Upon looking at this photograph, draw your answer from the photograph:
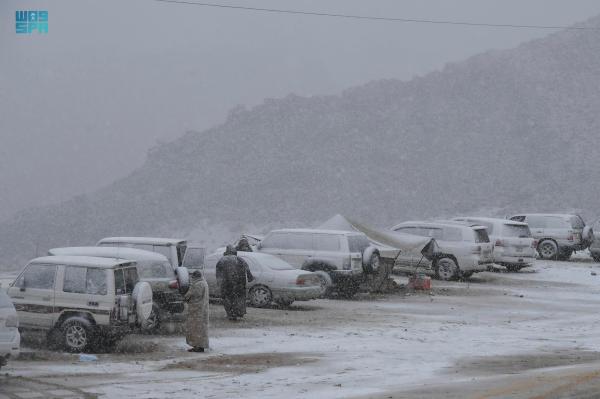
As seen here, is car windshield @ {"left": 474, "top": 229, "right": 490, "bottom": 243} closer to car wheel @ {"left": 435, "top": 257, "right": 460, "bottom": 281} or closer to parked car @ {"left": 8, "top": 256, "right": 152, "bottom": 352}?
car wheel @ {"left": 435, "top": 257, "right": 460, "bottom": 281}

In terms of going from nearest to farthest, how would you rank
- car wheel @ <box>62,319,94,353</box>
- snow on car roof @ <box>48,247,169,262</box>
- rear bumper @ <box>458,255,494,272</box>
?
car wheel @ <box>62,319,94,353</box> → snow on car roof @ <box>48,247,169,262</box> → rear bumper @ <box>458,255,494,272</box>

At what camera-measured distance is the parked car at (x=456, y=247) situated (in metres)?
27.8

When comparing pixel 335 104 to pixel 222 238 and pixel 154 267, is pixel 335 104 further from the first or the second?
pixel 154 267

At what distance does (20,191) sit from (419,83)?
247 ft

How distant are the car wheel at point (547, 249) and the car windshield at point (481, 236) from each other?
7524 millimetres

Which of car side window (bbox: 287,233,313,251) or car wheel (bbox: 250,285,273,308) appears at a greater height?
car side window (bbox: 287,233,313,251)

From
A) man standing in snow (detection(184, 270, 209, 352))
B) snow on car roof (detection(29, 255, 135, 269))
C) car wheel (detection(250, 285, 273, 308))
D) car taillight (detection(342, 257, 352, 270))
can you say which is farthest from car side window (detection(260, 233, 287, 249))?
snow on car roof (detection(29, 255, 135, 269))

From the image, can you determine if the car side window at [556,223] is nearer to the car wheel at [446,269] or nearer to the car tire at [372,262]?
the car wheel at [446,269]

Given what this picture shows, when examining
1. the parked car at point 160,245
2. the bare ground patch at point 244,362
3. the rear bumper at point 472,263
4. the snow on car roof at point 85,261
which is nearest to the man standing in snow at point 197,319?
the bare ground patch at point 244,362

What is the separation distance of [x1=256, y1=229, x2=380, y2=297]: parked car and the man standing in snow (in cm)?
841

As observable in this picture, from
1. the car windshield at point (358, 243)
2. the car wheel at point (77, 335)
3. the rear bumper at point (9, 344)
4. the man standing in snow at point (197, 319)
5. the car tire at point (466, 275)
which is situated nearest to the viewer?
the rear bumper at point (9, 344)

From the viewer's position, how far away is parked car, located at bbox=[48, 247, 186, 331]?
16906 mm

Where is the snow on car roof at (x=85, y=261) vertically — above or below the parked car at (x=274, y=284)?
above

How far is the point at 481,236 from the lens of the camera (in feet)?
93.6
